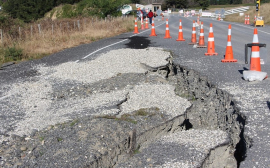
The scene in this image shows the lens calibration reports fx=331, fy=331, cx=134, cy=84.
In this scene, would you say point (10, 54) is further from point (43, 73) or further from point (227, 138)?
point (227, 138)

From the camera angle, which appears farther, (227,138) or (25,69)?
(25,69)

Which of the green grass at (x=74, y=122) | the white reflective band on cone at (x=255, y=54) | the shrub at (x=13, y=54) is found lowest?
the green grass at (x=74, y=122)

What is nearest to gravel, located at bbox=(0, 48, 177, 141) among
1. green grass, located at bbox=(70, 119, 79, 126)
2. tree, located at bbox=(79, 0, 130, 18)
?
green grass, located at bbox=(70, 119, 79, 126)

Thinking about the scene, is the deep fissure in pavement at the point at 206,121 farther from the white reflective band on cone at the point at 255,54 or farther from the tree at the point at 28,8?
the tree at the point at 28,8

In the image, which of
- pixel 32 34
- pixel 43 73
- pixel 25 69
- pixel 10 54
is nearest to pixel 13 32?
pixel 32 34

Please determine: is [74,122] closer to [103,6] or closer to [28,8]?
[103,6]

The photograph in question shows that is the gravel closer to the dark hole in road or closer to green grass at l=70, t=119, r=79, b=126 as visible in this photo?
green grass at l=70, t=119, r=79, b=126

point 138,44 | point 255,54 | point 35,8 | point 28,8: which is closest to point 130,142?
point 255,54

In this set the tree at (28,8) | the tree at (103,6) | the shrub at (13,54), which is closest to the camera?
the shrub at (13,54)

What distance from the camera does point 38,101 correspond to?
20.0ft

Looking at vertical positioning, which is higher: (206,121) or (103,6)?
(103,6)

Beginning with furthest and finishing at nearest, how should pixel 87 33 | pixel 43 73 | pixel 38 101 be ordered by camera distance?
pixel 87 33 < pixel 43 73 < pixel 38 101

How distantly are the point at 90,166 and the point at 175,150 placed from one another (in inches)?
38.4

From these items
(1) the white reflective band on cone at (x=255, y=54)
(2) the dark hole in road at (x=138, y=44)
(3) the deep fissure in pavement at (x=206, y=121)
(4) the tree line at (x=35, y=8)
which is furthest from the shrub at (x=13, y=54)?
(4) the tree line at (x=35, y=8)
